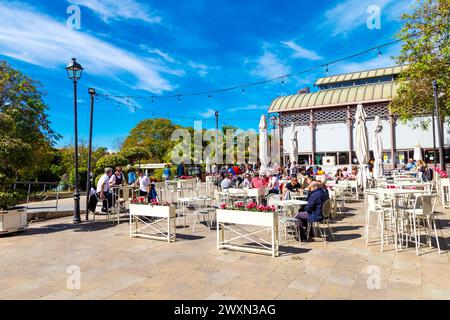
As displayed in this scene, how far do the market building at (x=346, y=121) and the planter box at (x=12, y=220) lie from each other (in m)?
23.7

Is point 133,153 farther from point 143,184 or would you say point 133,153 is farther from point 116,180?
point 143,184

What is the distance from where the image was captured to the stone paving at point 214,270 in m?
3.63

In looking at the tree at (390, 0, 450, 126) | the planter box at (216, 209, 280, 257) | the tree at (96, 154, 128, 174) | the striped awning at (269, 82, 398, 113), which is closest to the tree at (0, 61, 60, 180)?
the tree at (96, 154, 128, 174)

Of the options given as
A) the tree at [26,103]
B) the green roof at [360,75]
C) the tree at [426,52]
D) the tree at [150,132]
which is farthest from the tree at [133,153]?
the tree at [150,132]

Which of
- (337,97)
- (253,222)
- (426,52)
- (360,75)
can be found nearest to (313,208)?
(253,222)

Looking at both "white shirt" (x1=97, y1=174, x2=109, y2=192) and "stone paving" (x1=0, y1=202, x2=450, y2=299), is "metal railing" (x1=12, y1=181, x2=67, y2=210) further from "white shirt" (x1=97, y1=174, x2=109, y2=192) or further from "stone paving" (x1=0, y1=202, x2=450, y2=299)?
"stone paving" (x1=0, y1=202, x2=450, y2=299)

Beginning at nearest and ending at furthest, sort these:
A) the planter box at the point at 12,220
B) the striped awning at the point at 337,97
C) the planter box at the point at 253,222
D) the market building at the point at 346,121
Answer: the planter box at the point at 253,222 → the planter box at the point at 12,220 → the market building at the point at 346,121 → the striped awning at the point at 337,97

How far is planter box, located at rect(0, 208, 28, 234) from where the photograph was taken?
7262mm

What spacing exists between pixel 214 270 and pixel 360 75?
1329 inches

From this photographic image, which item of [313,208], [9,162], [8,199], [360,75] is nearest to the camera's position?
[313,208]

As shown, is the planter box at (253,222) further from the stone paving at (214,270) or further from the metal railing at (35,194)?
the metal railing at (35,194)

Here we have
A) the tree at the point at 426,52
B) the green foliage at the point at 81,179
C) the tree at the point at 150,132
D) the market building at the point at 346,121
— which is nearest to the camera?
the tree at the point at 426,52

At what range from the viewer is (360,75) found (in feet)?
108
